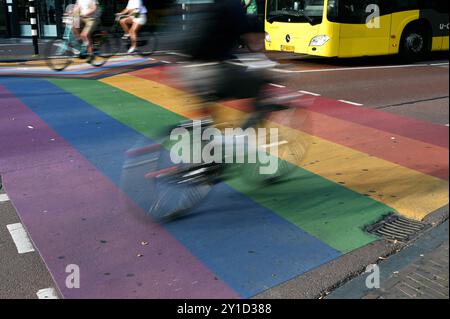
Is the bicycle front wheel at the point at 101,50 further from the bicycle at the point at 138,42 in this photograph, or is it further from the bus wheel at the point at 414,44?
the bus wheel at the point at 414,44

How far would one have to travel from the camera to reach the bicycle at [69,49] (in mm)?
11500

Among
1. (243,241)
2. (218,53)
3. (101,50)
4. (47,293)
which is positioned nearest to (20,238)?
(47,293)

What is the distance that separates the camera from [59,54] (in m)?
11.8

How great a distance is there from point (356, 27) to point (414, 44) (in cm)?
209

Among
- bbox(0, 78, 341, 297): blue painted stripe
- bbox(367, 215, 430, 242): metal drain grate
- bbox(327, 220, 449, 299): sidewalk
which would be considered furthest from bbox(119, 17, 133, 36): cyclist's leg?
bbox(327, 220, 449, 299): sidewalk

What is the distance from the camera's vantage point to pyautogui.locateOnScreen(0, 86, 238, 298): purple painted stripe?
3.02m

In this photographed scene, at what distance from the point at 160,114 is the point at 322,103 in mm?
2604

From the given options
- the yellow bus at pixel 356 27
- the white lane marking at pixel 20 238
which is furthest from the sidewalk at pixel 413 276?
the yellow bus at pixel 356 27

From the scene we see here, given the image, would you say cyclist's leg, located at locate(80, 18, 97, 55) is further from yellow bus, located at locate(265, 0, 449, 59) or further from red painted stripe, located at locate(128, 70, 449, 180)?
red painted stripe, located at locate(128, 70, 449, 180)

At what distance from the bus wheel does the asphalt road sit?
1.40 ft

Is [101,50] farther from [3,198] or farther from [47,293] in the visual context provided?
[47,293]

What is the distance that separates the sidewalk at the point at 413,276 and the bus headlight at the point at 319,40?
29.3 ft

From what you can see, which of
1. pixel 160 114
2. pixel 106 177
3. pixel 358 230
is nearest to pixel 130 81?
pixel 160 114

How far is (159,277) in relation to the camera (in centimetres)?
312
